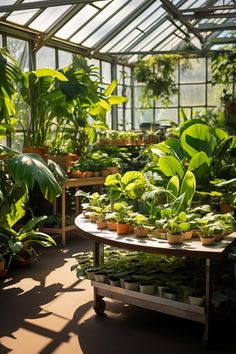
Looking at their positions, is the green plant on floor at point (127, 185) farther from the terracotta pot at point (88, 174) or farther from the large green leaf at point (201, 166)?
the terracotta pot at point (88, 174)

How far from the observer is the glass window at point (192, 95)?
12.9 meters

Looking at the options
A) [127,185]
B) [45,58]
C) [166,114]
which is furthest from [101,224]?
[166,114]

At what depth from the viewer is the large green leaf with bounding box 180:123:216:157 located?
12.0ft

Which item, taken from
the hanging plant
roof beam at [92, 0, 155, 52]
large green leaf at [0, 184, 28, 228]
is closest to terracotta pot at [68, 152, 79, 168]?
large green leaf at [0, 184, 28, 228]

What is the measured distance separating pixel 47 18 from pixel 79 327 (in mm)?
5456

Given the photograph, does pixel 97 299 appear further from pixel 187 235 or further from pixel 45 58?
pixel 45 58

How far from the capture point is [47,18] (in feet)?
23.6

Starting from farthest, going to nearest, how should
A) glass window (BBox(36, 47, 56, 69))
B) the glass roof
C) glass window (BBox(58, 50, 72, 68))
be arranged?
glass window (BBox(58, 50, 72, 68)) < glass window (BBox(36, 47, 56, 69)) < the glass roof

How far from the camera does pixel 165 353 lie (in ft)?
8.80

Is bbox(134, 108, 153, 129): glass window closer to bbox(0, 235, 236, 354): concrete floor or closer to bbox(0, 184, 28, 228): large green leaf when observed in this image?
bbox(0, 184, 28, 228): large green leaf

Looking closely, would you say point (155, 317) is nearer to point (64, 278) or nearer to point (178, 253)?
point (178, 253)

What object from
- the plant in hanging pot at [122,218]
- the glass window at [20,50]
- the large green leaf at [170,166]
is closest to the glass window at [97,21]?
the glass window at [20,50]

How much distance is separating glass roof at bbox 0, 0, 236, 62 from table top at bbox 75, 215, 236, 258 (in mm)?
3650

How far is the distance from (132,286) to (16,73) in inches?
81.5
